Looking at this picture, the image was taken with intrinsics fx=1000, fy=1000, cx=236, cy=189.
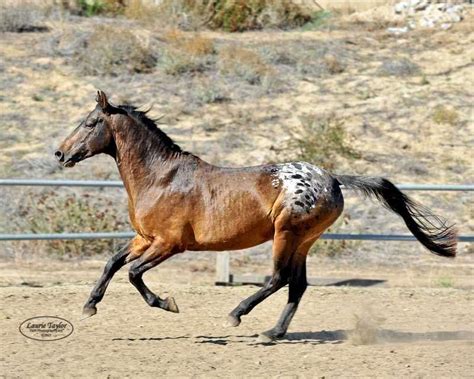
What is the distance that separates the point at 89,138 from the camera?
8.43 m

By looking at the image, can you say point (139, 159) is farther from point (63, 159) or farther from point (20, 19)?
point (20, 19)

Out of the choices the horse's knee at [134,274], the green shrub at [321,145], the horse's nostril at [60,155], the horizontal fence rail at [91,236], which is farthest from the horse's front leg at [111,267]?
the green shrub at [321,145]

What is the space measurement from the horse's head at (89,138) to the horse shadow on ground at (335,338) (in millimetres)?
1579

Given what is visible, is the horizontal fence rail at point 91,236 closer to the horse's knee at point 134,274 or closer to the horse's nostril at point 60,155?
the horse's nostril at point 60,155

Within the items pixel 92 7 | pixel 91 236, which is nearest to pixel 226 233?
pixel 91 236

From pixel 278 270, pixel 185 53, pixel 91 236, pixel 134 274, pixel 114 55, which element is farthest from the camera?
pixel 185 53

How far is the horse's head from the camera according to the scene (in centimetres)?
842

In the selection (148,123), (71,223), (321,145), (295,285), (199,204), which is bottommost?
(71,223)

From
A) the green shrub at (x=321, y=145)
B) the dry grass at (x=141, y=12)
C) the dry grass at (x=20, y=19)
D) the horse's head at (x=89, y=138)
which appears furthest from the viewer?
the dry grass at (x=141, y=12)

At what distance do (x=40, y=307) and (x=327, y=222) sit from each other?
2864 millimetres

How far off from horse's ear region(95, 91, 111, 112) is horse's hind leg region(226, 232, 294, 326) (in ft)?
5.85

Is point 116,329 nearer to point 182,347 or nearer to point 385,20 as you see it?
point 182,347

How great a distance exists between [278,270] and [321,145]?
330 inches

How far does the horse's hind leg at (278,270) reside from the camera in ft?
26.9
